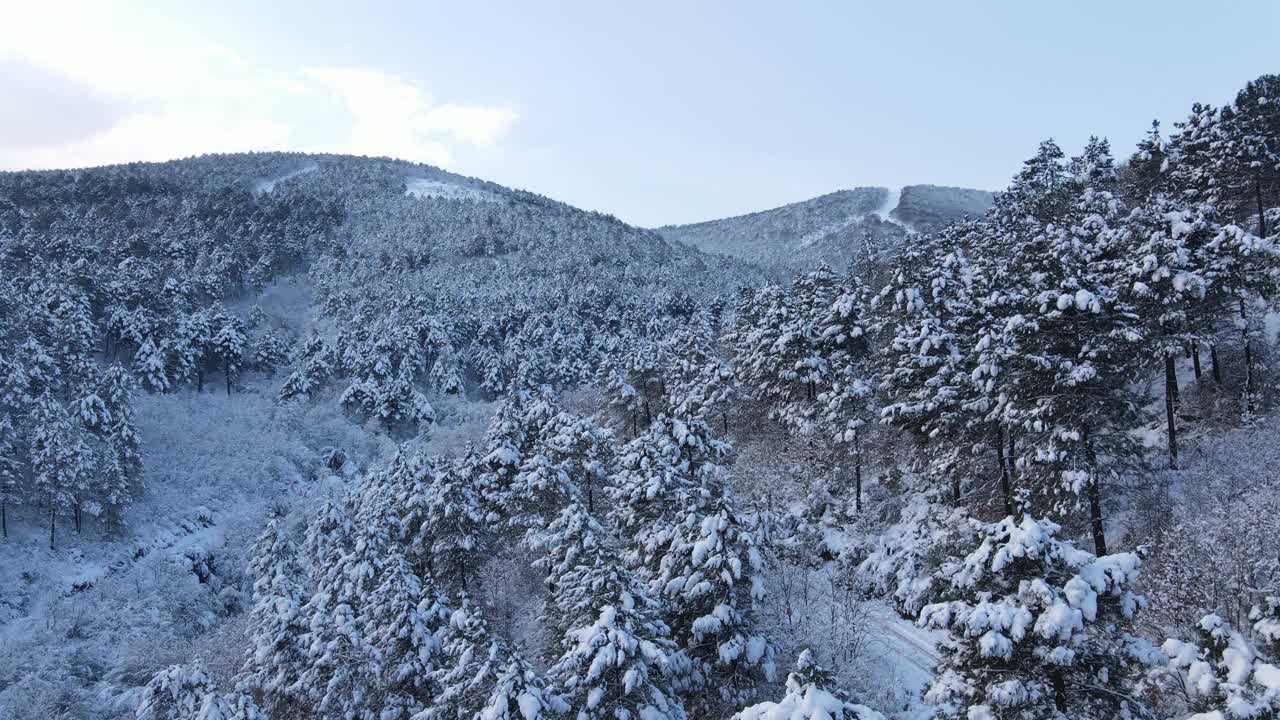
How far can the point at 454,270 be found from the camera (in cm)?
13162

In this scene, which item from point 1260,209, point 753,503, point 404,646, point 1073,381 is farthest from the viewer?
point 1260,209

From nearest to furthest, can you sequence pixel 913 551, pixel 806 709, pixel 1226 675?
pixel 1226 675, pixel 806 709, pixel 913 551

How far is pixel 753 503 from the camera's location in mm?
33812

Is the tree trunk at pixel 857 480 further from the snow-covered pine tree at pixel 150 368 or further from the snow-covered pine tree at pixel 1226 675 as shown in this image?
the snow-covered pine tree at pixel 150 368

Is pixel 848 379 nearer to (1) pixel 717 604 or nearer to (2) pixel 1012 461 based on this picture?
(2) pixel 1012 461

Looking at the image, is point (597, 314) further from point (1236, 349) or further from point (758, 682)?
point (758, 682)

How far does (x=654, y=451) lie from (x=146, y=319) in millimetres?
74485

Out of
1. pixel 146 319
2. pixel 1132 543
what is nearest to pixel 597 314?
pixel 146 319

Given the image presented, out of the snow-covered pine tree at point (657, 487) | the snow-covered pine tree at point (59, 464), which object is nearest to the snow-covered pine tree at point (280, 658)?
the snow-covered pine tree at point (657, 487)

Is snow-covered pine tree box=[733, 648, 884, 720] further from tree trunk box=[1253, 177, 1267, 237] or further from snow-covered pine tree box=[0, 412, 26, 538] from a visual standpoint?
snow-covered pine tree box=[0, 412, 26, 538]

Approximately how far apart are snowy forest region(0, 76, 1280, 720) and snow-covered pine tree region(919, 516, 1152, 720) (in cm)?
8

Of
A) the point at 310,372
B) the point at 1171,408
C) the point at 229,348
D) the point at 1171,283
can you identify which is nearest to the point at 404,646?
the point at 1171,283

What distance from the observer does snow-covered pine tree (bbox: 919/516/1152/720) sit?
42.1ft

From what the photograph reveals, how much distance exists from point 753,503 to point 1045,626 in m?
21.5
